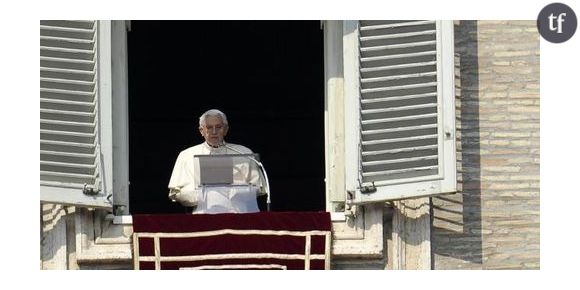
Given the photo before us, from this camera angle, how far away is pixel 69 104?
14461 millimetres

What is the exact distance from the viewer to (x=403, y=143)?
14.4 m

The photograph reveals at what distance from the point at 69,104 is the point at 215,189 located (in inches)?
33.9

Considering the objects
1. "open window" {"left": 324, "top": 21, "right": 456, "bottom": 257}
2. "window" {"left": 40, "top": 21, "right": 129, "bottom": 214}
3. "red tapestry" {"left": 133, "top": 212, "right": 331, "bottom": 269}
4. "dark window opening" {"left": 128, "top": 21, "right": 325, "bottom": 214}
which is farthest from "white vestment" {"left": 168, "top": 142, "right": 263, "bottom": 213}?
"dark window opening" {"left": 128, "top": 21, "right": 325, "bottom": 214}

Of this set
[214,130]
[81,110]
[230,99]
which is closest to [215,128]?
[214,130]

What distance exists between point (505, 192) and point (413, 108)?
71cm

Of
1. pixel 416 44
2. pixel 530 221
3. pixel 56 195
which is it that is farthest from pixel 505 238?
pixel 56 195

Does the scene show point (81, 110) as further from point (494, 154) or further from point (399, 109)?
point (494, 154)

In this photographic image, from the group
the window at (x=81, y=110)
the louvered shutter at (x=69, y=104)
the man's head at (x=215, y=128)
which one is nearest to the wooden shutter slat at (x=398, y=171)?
the man's head at (x=215, y=128)

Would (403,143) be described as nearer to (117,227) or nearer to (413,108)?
(413,108)

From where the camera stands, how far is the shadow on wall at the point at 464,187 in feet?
48.0

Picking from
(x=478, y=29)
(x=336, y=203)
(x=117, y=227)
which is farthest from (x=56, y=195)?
(x=478, y=29)

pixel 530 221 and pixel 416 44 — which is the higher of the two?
pixel 416 44
